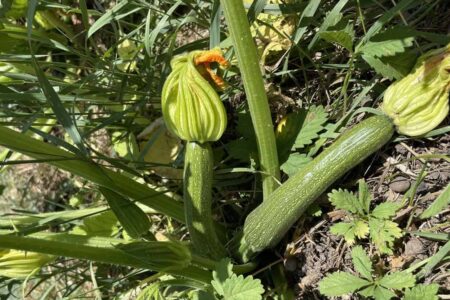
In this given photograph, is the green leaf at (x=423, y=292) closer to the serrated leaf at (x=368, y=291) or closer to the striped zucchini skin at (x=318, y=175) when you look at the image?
the serrated leaf at (x=368, y=291)

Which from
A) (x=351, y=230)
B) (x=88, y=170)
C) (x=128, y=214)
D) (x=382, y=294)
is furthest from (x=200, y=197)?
(x=382, y=294)

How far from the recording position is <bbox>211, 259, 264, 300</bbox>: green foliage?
1.51 metres

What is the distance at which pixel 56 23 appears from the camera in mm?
2406

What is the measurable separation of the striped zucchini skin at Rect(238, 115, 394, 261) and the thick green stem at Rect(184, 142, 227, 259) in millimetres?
143

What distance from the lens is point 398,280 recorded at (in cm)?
148

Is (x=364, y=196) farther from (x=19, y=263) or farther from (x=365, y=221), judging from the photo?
(x=19, y=263)

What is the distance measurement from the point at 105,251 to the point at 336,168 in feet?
2.17

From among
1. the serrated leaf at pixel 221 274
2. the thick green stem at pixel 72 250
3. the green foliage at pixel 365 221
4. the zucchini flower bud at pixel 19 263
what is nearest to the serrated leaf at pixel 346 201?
the green foliage at pixel 365 221

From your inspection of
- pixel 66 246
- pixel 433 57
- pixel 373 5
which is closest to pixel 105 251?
pixel 66 246

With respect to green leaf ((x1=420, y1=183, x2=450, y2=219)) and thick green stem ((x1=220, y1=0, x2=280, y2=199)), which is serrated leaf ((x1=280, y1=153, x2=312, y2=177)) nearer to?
thick green stem ((x1=220, y1=0, x2=280, y2=199))

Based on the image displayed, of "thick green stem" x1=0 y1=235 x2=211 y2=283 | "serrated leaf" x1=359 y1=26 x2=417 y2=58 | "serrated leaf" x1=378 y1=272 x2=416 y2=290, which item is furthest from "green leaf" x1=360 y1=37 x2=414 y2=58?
"thick green stem" x1=0 y1=235 x2=211 y2=283

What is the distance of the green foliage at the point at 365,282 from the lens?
1462 mm

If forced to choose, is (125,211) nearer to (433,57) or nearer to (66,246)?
(66,246)

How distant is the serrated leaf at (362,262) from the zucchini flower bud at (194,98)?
0.49m
